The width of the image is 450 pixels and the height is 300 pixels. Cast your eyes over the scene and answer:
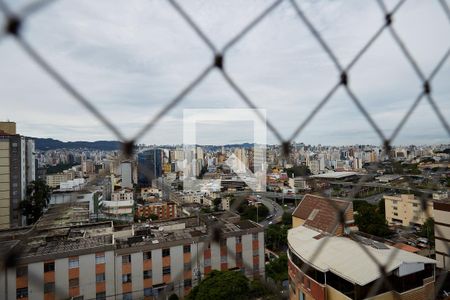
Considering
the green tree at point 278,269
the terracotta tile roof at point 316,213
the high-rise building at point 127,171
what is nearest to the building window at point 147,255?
Answer: the terracotta tile roof at point 316,213

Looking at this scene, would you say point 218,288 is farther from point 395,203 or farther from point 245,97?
point 395,203

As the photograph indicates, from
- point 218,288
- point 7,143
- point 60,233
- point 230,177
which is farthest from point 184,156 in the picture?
point 7,143

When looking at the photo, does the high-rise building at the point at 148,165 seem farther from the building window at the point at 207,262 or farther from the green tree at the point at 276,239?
the green tree at the point at 276,239

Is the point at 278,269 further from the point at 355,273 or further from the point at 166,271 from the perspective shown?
the point at 355,273

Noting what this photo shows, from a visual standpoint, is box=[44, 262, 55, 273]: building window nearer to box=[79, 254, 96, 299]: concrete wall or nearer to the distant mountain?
box=[79, 254, 96, 299]: concrete wall

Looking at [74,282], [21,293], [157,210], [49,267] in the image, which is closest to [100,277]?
[74,282]
